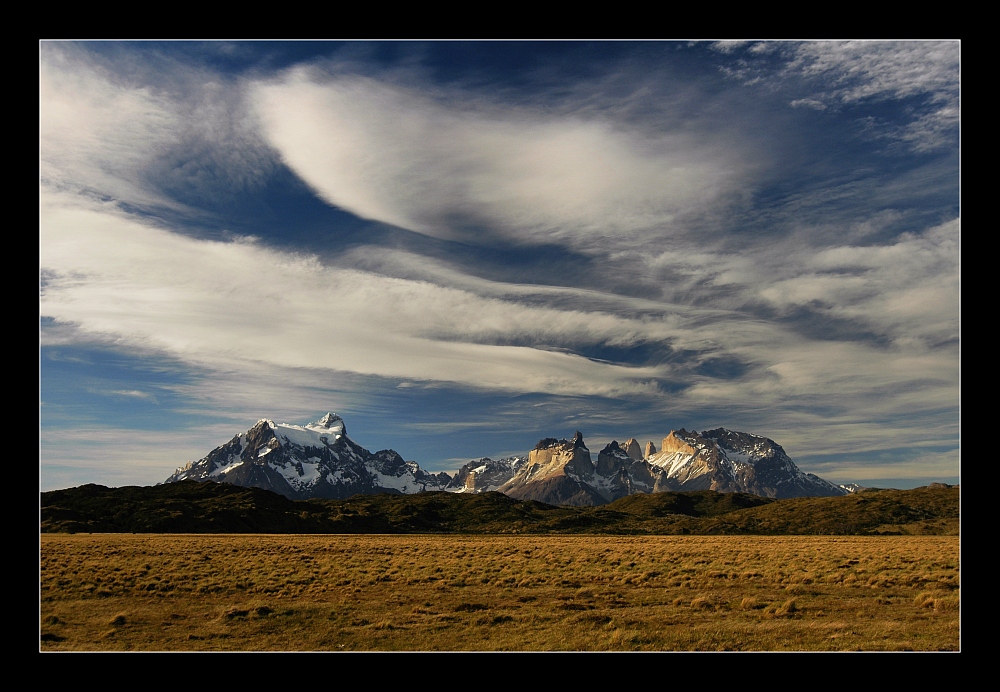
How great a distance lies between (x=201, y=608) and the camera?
74.8 feet

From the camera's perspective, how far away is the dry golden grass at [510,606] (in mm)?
17375

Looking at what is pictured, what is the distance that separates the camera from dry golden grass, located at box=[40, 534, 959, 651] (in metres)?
17.4

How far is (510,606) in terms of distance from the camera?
888 inches
